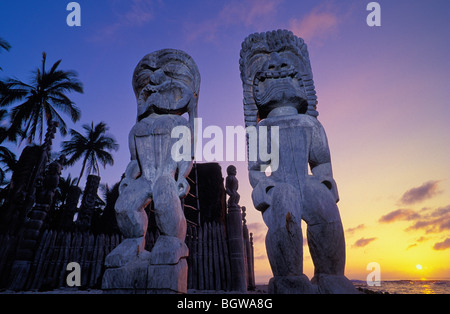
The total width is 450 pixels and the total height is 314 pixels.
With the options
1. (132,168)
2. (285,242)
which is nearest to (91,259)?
(132,168)

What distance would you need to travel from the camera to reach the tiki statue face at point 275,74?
3268 millimetres

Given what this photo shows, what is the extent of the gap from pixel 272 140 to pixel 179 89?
4.95 ft

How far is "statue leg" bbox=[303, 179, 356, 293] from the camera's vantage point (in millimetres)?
2395

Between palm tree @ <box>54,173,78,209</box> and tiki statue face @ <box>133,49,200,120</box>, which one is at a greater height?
palm tree @ <box>54,173,78,209</box>

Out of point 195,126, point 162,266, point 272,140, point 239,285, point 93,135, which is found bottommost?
point 239,285

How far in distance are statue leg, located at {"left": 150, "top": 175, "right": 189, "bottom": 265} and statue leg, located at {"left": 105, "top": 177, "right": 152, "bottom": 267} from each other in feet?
0.53

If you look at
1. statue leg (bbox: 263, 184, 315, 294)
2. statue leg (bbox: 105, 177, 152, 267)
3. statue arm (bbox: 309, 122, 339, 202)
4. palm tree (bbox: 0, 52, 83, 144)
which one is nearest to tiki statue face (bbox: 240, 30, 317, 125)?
statue arm (bbox: 309, 122, 339, 202)

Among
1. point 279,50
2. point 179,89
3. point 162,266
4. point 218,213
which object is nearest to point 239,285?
point 162,266

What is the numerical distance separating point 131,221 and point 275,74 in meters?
2.28

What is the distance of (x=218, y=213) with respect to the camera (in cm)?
1402

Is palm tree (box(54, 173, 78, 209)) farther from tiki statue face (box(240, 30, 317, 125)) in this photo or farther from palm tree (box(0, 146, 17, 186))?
tiki statue face (box(240, 30, 317, 125))

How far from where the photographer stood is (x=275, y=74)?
3350 mm

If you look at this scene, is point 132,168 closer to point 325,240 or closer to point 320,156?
point 320,156
